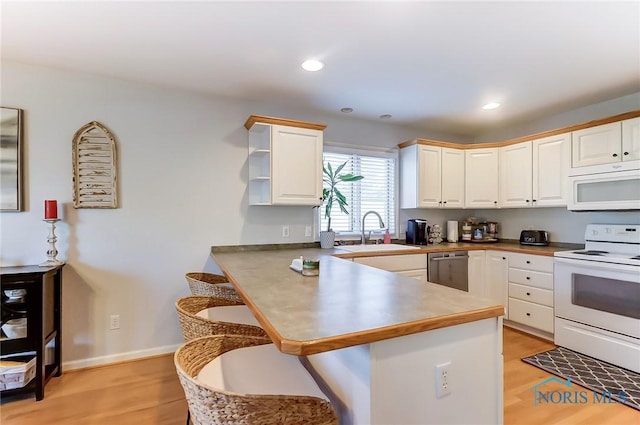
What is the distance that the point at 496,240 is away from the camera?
4223 millimetres

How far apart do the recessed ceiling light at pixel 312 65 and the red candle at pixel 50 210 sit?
2189 mm

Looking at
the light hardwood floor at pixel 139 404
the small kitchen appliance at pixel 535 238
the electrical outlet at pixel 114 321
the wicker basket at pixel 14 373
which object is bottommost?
the light hardwood floor at pixel 139 404

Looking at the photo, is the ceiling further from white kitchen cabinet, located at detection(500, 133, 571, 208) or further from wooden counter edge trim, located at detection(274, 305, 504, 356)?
wooden counter edge trim, located at detection(274, 305, 504, 356)

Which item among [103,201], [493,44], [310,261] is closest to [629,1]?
[493,44]

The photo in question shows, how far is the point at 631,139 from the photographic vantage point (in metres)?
2.73

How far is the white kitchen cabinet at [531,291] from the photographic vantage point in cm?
310

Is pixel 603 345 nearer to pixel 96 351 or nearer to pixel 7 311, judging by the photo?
pixel 96 351

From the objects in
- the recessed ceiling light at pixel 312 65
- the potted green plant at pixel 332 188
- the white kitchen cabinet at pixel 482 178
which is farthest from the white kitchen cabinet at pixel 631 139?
the recessed ceiling light at pixel 312 65

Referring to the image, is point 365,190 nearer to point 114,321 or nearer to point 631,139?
point 631,139

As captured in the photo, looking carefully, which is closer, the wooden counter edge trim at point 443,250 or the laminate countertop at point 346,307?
the laminate countertop at point 346,307

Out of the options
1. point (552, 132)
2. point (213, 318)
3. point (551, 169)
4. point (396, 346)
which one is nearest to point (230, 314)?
point (213, 318)

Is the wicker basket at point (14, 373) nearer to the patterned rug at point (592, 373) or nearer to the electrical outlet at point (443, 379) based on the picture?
the electrical outlet at point (443, 379)

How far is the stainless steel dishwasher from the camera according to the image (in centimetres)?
341

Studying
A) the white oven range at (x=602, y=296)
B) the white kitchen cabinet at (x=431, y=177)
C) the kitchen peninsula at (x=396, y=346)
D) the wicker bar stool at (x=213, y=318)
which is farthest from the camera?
the white kitchen cabinet at (x=431, y=177)
